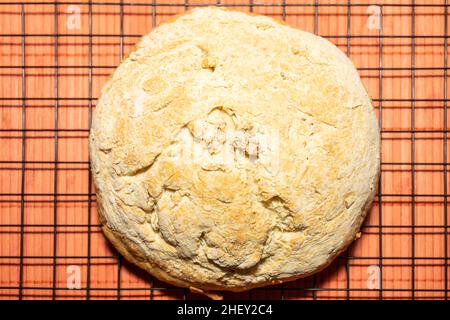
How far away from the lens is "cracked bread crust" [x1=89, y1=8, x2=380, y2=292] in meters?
1.24

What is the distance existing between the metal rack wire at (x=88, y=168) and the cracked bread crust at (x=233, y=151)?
10.2 inches

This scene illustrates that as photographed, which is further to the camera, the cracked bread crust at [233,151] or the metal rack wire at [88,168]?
the metal rack wire at [88,168]

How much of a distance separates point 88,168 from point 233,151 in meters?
0.65

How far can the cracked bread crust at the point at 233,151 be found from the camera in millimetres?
1241

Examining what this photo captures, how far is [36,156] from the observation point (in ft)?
5.41

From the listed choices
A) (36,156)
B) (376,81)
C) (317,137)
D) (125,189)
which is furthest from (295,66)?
(36,156)

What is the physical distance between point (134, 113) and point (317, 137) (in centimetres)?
52

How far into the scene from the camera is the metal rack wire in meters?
1.62

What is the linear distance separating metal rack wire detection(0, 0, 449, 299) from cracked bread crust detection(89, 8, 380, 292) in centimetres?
26

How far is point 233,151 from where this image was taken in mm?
1236

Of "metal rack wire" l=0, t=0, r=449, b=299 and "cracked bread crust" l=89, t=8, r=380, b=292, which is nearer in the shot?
"cracked bread crust" l=89, t=8, r=380, b=292

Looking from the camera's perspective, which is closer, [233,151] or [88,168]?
[233,151]

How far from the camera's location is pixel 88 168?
1638mm

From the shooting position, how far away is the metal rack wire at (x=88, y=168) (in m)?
1.62
